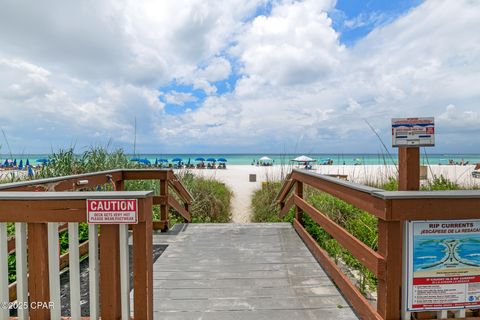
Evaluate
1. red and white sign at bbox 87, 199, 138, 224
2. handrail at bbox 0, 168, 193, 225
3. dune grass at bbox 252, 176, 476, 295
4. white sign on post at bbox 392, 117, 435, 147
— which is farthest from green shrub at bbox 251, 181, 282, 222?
red and white sign at bbox 87, 199, 138, 224

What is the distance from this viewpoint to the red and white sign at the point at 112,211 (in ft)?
5.99

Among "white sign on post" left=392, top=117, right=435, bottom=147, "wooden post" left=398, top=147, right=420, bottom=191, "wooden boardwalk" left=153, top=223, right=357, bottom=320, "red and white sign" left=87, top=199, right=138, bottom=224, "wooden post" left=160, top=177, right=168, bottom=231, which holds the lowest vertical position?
"wooden boardwalk" left=153, top=223, right=357, bottom=320

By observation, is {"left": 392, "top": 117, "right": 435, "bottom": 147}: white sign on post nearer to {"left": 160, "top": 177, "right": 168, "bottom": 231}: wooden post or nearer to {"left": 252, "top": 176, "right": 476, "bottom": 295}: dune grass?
{"left": 252, "top": 176, "right": 476, "bottom": 295}: dune grass

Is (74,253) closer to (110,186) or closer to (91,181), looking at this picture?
(91,181)

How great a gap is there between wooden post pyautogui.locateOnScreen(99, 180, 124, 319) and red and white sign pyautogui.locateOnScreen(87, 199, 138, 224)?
0.21 ft

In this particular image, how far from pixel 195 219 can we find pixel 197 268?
3.48m

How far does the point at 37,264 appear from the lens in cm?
194

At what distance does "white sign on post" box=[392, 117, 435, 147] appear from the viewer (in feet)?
6.17

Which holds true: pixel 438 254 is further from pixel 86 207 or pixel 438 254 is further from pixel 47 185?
pixel 47 185

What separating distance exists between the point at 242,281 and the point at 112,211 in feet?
5.78

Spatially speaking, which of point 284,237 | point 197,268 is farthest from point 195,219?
point 197,268

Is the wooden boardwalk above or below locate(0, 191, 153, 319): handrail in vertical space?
below

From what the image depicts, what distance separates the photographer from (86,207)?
6.13 ft

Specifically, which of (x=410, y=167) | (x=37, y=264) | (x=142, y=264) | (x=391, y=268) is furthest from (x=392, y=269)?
(x=37, y=264)
